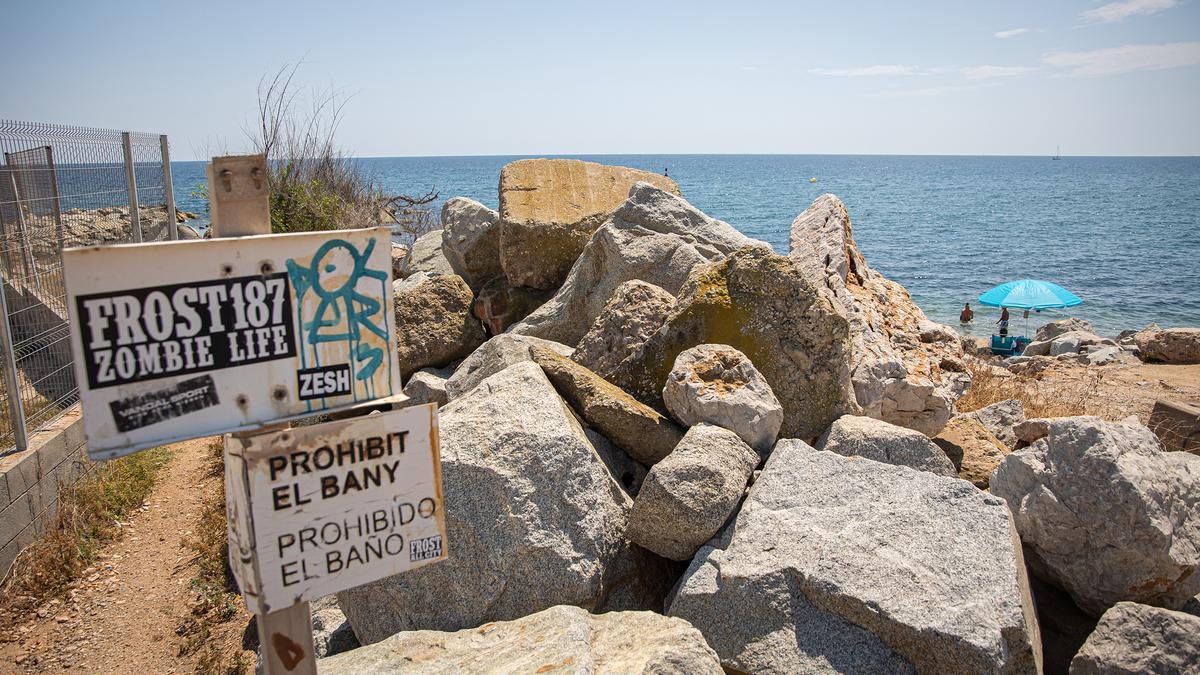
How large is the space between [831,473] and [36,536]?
5.49 meters

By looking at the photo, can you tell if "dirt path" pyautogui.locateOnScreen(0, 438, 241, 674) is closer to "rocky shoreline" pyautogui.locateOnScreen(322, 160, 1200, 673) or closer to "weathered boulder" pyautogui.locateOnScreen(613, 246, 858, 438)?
"rocky shoreline" pyautogui.locateOnScreen(322, 160, 1200, 673)

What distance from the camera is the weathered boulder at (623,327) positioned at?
5.02 meters

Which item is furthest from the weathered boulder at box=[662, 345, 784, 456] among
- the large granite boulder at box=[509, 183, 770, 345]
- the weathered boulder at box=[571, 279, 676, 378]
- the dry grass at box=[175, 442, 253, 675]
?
the dry grass at box=[175, 442, 253, 675]

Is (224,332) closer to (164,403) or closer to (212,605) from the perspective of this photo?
(164,403)

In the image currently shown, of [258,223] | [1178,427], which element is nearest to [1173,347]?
[1178,427]

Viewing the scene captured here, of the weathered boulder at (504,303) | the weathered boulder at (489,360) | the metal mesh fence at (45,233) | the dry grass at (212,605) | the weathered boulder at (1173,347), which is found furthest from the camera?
the weathered boulder at (1173,347)

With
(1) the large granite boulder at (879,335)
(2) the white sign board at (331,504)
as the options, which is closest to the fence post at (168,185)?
(1) the large granite boulder at (879,335)

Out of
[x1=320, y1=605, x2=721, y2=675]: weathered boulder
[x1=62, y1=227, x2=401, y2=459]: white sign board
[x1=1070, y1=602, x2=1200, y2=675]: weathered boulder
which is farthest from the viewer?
[x1=1070, y1=602, x2=1200, y2=675]: weathered boulder

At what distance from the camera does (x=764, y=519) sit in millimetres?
3533

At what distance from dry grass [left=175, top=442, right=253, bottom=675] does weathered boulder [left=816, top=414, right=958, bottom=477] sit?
11.6ft

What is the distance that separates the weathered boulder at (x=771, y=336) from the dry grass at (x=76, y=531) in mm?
4033

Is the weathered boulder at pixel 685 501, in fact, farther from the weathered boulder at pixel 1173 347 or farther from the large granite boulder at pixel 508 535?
the weathered boulder at pixel 1173 347

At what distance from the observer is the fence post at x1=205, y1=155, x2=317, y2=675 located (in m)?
2.14

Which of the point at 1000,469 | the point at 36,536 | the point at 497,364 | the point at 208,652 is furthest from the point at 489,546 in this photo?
the point at 36,536
